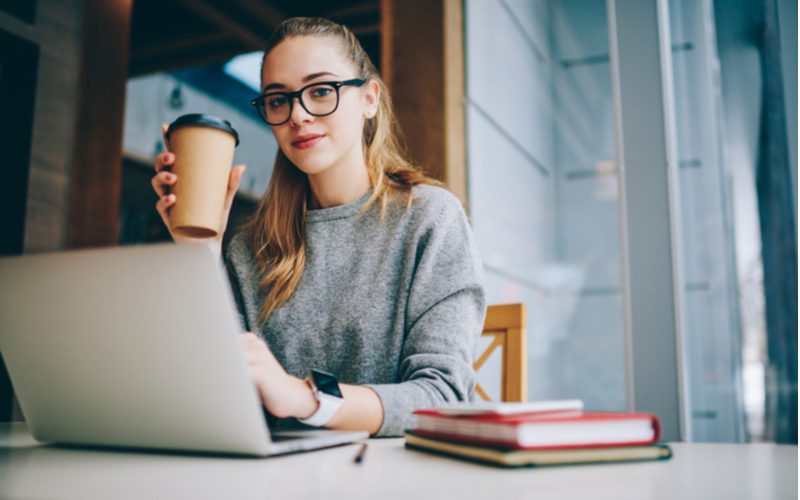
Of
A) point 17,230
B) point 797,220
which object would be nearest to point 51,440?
point 17,230

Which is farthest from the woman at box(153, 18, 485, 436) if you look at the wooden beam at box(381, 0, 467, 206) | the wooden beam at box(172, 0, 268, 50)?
the wooden beam at box(172, 0, 268, 50)

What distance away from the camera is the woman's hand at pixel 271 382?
0.71m

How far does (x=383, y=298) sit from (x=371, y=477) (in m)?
0.69

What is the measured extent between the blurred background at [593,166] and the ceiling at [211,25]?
3.25 ft

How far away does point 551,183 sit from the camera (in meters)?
2.75

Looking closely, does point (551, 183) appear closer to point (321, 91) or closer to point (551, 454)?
point (321, 91)

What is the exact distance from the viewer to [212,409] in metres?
0.59

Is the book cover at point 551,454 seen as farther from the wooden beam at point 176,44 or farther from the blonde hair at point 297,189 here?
the wooden beam at point 176,44

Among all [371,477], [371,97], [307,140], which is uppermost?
[371,97]

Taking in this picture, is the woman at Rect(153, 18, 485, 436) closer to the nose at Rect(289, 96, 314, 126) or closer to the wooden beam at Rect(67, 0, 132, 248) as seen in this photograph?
the nose at Rect(289, 96, 314, 126)

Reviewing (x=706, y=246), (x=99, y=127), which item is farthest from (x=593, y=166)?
(x=99, y=127)

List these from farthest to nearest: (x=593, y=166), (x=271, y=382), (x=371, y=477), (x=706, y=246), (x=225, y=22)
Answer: (x=225, y=22), (x=593, y=166), (x=706, y=246), (x=271, y=382), (x=371, y=477)

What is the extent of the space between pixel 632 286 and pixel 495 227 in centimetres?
59

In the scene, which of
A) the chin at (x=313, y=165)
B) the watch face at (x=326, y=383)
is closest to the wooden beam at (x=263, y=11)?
the chin at (x=313, y=165)
